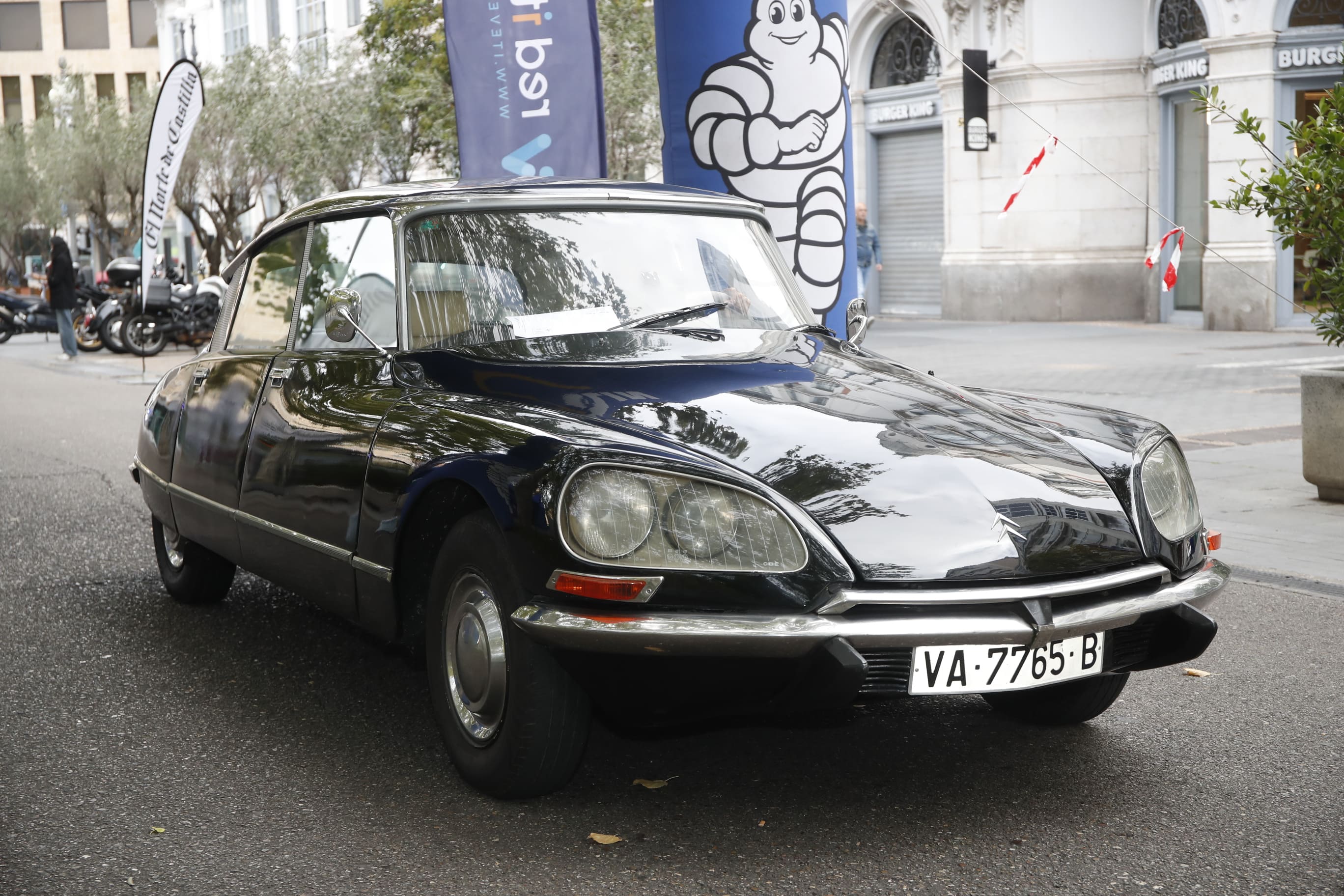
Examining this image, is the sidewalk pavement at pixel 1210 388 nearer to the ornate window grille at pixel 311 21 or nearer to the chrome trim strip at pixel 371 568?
the chrome trim strip at pixel 371 568

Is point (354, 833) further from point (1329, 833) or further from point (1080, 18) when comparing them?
point (1080, 18)

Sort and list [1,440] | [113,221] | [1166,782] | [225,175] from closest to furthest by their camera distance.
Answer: [1166,782] < [1,440] < [225,175] < [113,221]

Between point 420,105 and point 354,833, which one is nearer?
point 354,833

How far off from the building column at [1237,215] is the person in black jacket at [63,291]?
17.1m

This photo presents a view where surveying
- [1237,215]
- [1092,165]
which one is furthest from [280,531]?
[1237,215]

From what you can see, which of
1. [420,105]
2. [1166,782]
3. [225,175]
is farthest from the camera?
[225,175]

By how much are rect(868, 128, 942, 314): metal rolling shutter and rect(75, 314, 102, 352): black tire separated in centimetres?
1390

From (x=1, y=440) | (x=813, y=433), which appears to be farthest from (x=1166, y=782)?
(x=1, y=440)

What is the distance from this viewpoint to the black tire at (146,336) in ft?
77.5

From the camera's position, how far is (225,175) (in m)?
33.3

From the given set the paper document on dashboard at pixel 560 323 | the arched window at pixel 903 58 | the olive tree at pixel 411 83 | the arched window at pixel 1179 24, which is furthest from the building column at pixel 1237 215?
the paper document on dashboard at pixel 560 323

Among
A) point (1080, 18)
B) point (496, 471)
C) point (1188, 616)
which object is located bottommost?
point (1188, 616)

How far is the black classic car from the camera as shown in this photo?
3260mm

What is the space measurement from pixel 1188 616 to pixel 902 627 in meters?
0.81
